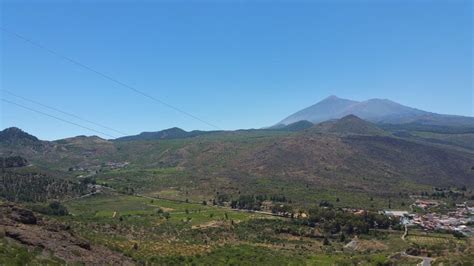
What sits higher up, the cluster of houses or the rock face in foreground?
the rock face in foreground

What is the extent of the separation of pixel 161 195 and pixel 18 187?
1732 inches

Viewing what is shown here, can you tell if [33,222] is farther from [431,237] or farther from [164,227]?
[431,237]

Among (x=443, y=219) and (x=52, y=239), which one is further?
(x=443, y=219)

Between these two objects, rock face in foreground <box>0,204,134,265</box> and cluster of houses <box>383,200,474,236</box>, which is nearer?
rock face in foreground <box>0,204,134,265</box>

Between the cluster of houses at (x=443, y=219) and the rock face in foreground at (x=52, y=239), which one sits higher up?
the rock face in foreground at (x=52, y=239)

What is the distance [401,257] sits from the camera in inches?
2613

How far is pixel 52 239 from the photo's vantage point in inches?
1610

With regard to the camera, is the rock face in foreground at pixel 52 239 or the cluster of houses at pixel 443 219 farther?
the cluster of houses at pixel 443 219

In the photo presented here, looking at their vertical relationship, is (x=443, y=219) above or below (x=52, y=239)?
below

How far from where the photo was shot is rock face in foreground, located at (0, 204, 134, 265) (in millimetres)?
38156

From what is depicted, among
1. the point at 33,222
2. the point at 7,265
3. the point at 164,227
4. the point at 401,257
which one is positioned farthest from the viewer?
the point at 164,227

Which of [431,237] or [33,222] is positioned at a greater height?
[33,222]

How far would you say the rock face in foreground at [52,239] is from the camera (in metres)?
38.2

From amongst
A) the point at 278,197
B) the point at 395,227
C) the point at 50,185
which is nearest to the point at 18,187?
the point at 50,185
